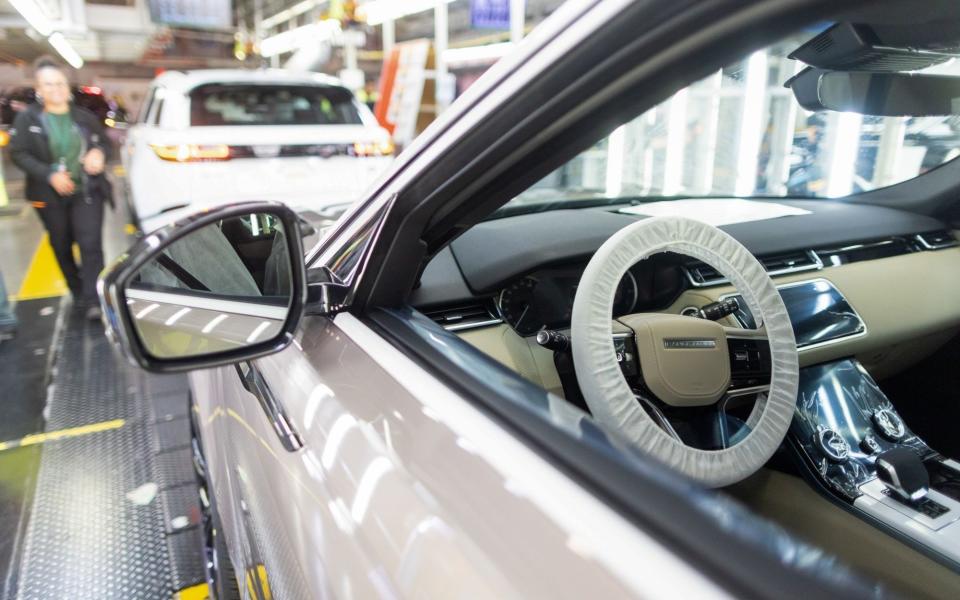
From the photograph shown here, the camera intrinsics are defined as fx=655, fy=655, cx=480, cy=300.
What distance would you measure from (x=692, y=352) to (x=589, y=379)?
31cm

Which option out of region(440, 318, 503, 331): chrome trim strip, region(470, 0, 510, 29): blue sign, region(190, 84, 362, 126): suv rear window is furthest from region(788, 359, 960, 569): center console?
region(470, 0, 510, 29): blue sign

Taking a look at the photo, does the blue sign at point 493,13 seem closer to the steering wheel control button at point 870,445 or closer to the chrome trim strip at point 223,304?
the steering wheel control button at point 870,445

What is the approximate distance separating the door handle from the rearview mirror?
131cm

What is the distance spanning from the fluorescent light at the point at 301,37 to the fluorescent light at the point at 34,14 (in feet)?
18.8

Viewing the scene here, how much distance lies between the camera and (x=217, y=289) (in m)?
1.16

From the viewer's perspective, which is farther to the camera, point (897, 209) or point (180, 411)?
Result: point (180, 411)

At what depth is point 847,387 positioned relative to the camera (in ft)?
6.10

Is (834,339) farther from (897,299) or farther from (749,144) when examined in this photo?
(749,144)

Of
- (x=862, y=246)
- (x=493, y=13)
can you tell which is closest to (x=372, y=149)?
(x=862, y=246)

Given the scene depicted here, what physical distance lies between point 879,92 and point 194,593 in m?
2.57

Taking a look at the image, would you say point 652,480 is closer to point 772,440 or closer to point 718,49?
point 718,49

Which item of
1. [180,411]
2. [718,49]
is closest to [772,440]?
[718,49]

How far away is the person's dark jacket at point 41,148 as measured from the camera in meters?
4.50

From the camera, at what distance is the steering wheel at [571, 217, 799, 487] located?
1155 mm
